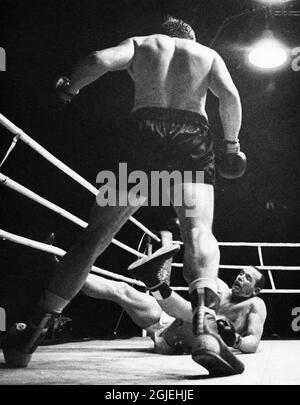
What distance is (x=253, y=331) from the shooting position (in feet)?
5.34

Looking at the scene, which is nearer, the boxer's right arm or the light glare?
the boxer's right arm

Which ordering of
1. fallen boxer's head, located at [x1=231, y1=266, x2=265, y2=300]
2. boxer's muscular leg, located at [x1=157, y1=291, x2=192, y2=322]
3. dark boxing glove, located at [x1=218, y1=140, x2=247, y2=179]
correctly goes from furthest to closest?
fallen boxer's head, located at [x1=231, y1=266, x2=265, y2=300]
boxer's muscular leg, located at [x1=157, y1=291, x2=192, y2=322]
dark boxing glove, located at [x1=218, y1=140, x2=247, y2=179]

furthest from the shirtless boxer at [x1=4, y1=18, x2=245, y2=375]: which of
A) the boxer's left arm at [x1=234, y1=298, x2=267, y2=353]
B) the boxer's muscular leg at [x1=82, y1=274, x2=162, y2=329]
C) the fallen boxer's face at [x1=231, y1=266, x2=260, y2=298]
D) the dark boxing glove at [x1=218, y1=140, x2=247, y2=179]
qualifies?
the fallen boxer's face at [x1=231, y1=266, x2=260, y2=298]

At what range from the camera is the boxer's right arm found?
1085 mm

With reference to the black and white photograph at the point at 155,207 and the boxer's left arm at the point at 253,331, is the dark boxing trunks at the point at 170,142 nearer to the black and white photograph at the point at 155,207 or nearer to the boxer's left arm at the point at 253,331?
the black and white photograph at the point at 155,207

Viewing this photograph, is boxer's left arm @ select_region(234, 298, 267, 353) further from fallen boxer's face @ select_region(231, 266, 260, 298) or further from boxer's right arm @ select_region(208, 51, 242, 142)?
boxer's right arm @ select_region(208, 51, 242, 142)

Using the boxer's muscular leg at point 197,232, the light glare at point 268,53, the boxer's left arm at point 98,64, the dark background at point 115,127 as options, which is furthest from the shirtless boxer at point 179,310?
the light glare at point 268,53

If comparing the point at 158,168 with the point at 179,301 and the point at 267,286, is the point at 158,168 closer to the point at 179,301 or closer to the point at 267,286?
the point at 179,301

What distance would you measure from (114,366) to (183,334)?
464 mm

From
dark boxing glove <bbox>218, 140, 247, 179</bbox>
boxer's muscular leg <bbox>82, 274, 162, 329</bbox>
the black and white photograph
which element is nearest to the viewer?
the black and white photograph

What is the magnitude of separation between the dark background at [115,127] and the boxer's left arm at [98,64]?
8 centimetres

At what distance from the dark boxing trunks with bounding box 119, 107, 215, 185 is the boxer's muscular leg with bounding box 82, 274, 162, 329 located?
70 cm

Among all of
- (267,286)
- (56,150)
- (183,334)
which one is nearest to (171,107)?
(183,334)
